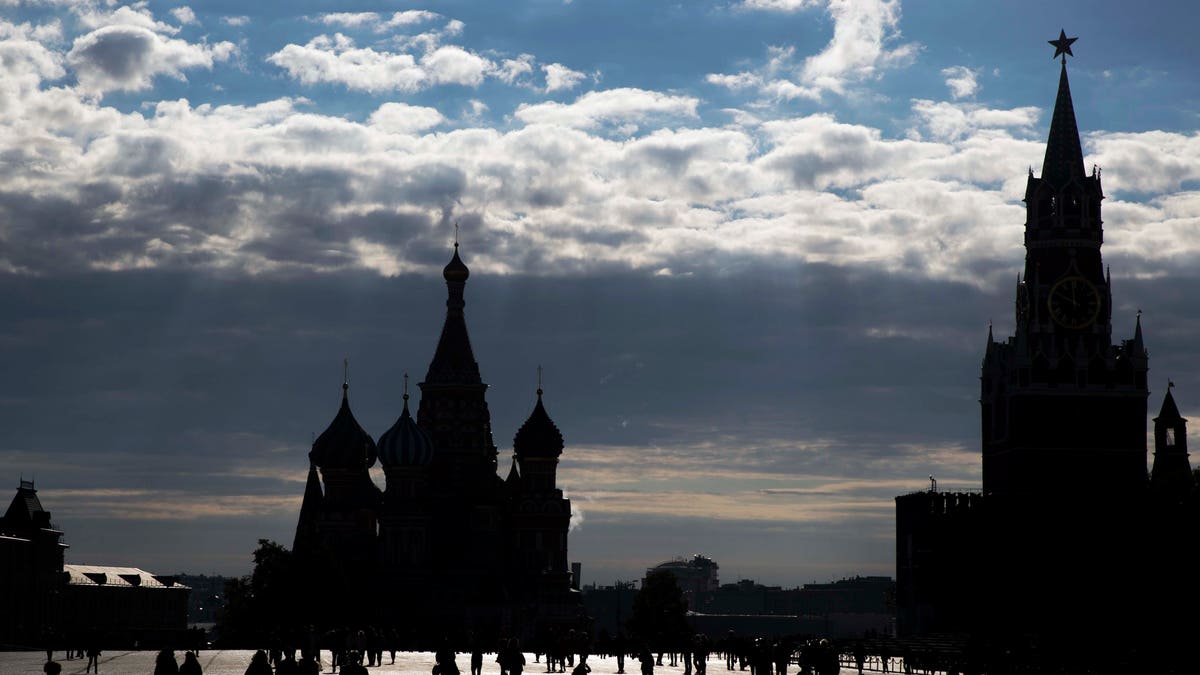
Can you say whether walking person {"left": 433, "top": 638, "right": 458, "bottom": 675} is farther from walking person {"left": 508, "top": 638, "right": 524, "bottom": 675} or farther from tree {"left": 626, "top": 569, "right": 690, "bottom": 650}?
tree {"left": 626, "top": 569, "right": 690, "bottom": 650}

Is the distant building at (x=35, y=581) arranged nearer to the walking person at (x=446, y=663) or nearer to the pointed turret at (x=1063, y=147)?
the pointed turret at (x=1063, y=147)

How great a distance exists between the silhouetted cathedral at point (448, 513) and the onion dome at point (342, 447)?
0.39 ft

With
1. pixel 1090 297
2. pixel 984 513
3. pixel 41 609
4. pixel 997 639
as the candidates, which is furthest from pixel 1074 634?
pixel 41 609

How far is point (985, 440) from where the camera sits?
6353 inches

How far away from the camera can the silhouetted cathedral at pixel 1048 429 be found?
134 meters

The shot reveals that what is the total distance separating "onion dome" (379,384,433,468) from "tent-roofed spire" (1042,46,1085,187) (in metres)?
54.9

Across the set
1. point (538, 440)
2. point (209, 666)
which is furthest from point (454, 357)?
point (209, 666)

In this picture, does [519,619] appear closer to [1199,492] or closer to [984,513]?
[984,513]

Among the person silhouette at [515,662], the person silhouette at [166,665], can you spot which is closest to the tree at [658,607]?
the person silhouette at [515,662]

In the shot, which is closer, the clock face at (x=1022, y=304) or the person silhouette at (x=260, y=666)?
the person silhouette at (x=260, y=666)

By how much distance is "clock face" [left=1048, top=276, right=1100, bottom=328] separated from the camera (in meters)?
155

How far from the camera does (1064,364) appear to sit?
153 metres

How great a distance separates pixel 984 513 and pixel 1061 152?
31923 millimetres

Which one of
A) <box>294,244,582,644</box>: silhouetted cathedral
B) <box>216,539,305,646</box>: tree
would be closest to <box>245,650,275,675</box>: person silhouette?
<box>216,539,305,646</box>: tree
